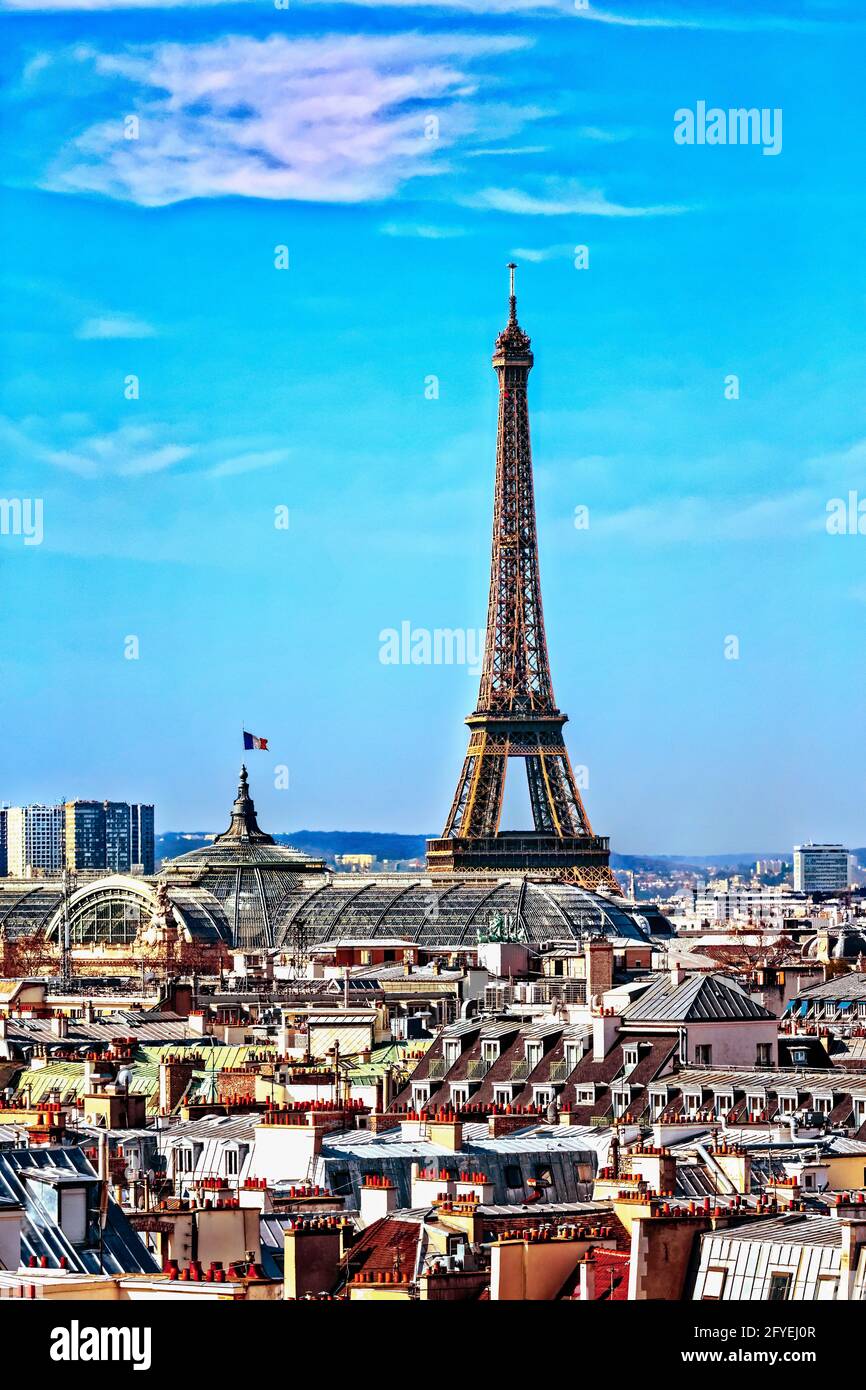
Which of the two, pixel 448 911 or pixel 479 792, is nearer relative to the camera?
pixel 448 911

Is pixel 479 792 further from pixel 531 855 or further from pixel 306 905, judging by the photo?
pixel 306 905

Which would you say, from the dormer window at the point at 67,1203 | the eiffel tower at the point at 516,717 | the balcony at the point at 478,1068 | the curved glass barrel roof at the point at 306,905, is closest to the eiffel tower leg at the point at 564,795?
the eiffel tower at the point at 516,717

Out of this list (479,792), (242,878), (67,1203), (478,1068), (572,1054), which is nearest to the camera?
(67,1203)

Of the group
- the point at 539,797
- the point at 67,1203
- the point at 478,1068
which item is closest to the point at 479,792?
the point at 539,797

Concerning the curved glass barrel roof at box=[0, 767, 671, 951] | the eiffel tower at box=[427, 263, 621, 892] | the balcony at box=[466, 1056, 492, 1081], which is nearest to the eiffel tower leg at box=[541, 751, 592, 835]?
the eiffel tower at box=[427, 263, 621, 892]

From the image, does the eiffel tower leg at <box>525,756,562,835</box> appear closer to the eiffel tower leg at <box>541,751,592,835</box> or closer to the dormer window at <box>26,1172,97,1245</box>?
the eiffel tower leg at <box>541,751,592,835</box>

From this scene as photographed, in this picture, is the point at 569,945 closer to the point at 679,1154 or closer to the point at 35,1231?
the point at 679,1154
